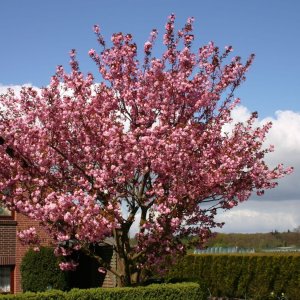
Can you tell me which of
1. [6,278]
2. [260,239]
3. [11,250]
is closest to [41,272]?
[11,250]

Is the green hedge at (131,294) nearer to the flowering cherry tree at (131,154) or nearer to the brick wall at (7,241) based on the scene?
the flowering cherry tree at (131,154)

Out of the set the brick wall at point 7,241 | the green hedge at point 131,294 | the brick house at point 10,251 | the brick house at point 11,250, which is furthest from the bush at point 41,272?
the green hedge at point 131,294

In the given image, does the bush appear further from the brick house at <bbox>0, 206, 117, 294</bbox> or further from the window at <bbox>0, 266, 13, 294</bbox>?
the window at <bbox>0, 266, 13, 294</bbox>

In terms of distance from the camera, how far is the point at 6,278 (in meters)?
22.0

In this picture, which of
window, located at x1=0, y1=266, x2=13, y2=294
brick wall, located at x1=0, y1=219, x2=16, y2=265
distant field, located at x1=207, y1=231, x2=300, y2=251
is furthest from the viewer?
distant field, located at x1=207, y1=231, x2=300, y2=251

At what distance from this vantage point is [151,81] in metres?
14.0

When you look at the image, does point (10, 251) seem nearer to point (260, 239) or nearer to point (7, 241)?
point (7, 241)

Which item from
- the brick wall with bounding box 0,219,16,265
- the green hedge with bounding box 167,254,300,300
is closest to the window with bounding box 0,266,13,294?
the brick wall with bounding box 0,219,16,265

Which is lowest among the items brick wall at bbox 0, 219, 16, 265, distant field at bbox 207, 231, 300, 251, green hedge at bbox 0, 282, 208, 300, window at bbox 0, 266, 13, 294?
green hedge at bbox 0, 282, 208, 300

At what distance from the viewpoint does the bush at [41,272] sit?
20.4 metres

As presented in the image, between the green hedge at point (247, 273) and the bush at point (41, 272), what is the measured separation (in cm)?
549

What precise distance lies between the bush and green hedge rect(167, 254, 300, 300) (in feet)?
18.0

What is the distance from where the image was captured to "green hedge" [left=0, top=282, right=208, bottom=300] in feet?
42.4

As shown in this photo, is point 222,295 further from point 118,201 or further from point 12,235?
point 118,201
